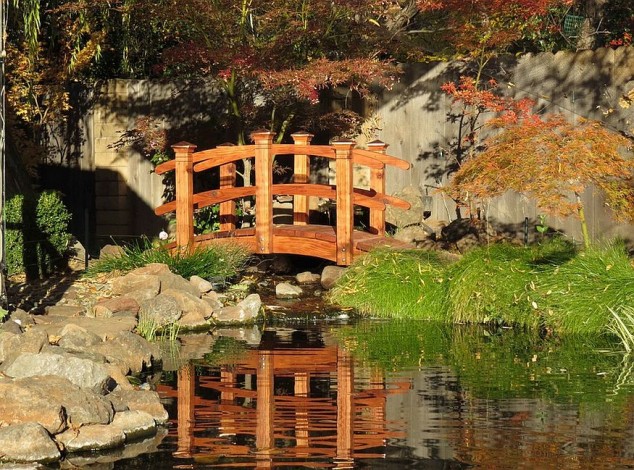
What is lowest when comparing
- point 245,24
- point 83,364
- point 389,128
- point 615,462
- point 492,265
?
point 615,462

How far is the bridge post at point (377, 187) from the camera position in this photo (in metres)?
16.8

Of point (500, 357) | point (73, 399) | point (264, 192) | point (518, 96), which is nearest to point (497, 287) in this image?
point (500, 357)

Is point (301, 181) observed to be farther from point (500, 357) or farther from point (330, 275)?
point (500, 357)

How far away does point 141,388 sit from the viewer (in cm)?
1073

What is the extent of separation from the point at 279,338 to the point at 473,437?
4.52 metres

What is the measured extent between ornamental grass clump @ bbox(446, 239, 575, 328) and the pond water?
0.32 meters

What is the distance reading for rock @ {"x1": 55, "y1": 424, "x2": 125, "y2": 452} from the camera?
8883 mm

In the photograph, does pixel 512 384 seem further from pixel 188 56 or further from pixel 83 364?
pixel 188 56

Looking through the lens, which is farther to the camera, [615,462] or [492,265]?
[492,265]

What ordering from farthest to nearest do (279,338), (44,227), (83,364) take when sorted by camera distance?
(44,227) → (279,338) → (83,364)

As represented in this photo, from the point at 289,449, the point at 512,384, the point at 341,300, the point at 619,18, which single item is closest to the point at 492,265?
the point at 341,300

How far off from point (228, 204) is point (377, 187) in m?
2.10

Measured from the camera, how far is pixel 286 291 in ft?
52.3

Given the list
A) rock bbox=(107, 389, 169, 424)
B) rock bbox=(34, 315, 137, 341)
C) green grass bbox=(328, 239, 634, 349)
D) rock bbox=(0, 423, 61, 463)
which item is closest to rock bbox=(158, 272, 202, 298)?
rock bbox=(34, 315, 137, 341)
